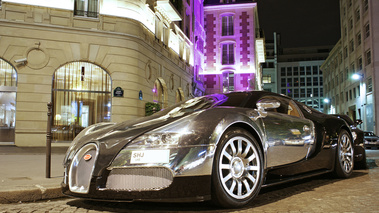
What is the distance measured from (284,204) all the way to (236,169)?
68 cm

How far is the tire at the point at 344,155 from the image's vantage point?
17.3 feet

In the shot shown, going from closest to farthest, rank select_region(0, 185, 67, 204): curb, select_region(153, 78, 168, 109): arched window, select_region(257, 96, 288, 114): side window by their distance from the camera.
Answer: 1. select_region(0, 185, 67, 204): curb
2. select_region(257, 96, 288, 114): side window
3. select_region(153, 78, 168, 109): arched window

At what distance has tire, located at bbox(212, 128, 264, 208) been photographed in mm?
3230

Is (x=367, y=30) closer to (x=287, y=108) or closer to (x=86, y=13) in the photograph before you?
(x=86, y=13)

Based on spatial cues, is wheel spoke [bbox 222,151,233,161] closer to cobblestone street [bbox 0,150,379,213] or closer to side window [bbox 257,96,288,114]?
cobblestone street [bbox 0,150,379,213]

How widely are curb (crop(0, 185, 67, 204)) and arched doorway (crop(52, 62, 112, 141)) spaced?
10272 millimetres

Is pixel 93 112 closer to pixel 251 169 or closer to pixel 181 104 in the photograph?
pixel 181 104

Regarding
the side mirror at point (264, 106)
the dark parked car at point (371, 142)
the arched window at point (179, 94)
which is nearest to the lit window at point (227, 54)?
the arched window at point (179, 94)

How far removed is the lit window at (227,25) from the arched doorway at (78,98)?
2241 centimetres

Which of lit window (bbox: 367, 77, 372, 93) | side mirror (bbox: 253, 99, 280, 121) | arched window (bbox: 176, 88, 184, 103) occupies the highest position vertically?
lit window (bbox: 367, 77, 372, 93)

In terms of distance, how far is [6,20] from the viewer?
13.0 metres

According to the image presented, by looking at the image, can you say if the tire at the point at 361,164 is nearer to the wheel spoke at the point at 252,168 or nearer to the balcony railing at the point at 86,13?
the wheel spoke at the point at 252,168

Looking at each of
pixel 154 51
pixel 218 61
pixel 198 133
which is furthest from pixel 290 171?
pixel 218 61

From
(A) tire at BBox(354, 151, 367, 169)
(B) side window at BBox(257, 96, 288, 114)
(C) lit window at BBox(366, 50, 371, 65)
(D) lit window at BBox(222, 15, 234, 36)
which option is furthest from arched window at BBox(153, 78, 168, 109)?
(C) lit window at BBox(366, 50, 371, 65)
